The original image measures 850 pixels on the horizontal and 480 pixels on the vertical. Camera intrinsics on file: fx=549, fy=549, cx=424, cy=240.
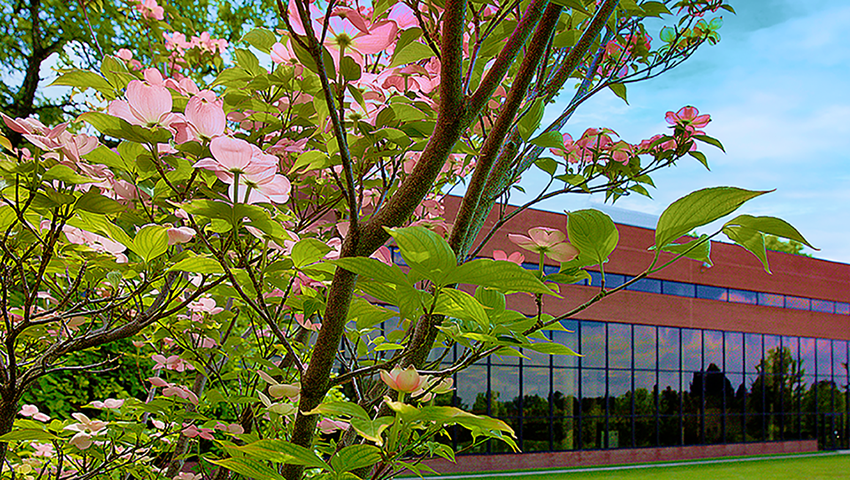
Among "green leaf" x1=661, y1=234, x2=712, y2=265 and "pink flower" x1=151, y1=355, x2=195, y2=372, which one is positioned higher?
"green leaf" x1=661, y1=234, x2=712, y2=265

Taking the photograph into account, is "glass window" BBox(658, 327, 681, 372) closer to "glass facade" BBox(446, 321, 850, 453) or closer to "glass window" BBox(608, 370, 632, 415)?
"glass facade" BBox(446, 321, 850, 453)

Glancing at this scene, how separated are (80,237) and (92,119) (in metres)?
0.43

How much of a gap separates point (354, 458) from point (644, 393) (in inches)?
572

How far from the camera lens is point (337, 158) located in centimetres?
97

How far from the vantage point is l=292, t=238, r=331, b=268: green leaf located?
831 mm

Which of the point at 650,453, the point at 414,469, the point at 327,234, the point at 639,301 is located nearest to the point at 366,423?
the point at 414,469

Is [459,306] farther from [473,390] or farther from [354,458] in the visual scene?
[473,390]

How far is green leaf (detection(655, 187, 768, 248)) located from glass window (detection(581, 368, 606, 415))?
13.0m

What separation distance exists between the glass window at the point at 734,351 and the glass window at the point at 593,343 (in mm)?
4523

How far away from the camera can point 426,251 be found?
52 centimetres

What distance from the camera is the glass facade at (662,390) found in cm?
1195

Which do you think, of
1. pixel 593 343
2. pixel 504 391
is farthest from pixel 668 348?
pixel 504 391

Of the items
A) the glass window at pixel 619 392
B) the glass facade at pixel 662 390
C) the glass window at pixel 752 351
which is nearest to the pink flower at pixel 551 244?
the glass facade at pixel 662 390

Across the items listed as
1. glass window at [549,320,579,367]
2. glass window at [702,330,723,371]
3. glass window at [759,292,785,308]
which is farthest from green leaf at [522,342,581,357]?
glass window at [759,292,785,308]
